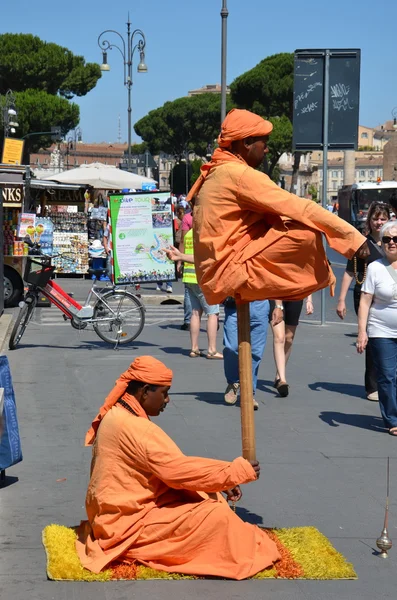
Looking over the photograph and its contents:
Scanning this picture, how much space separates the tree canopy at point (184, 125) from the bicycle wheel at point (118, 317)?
9437cm

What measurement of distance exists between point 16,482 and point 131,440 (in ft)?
6.69

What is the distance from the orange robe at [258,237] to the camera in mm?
4469

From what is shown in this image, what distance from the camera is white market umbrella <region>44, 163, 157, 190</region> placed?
27.9 m

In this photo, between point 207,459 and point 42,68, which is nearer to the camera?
point 207,459

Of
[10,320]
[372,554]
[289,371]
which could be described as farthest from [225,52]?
[372,554]

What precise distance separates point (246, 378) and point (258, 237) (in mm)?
674

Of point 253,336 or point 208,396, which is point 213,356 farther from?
point 253,336

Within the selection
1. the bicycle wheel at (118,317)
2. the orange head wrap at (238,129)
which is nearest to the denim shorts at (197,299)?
the bicycle wheel at (118,317)

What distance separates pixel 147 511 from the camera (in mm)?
4762

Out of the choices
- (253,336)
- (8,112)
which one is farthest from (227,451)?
(8,112)

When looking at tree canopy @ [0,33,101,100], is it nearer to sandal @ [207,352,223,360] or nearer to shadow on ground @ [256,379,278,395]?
sandal @ [207,352,223,360]

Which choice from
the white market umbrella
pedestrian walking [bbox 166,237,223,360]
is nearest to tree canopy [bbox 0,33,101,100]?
the white market umbrella

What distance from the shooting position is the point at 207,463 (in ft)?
15.1

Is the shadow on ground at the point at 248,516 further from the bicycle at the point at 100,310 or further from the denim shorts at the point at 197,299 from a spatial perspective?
the bicycle at the point at 100,310
